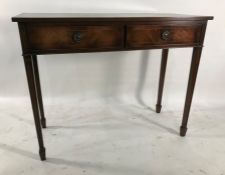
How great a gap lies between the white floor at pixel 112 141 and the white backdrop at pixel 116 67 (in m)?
0.12

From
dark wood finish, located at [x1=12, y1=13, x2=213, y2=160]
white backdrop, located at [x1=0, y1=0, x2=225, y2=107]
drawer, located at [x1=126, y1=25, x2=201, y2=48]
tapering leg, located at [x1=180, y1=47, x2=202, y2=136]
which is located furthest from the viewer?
white backdrop, located at [x1=0, y1=0, x2=225, y2=107]

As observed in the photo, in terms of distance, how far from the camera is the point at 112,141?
1.33 m

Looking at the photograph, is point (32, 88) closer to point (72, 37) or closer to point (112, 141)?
point (72, 37)

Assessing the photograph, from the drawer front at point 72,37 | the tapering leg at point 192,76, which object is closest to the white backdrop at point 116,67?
the tapering leg at point 192,76

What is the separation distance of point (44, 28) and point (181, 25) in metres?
0.64

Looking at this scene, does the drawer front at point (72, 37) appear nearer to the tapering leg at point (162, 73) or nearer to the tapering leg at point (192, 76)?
the tapering leg at point (192, 76)

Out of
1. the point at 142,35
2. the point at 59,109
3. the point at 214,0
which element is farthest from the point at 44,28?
the point at 214,0

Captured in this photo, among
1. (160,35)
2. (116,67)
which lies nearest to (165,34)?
(160,35)

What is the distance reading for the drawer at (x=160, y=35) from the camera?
1031 millimetres

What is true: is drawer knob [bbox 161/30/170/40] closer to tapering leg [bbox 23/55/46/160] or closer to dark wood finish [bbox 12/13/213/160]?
dark wood finish [bbox 12/13/213/160]

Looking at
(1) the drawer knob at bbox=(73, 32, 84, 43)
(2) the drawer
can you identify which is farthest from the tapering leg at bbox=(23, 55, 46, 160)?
(2) the drawer

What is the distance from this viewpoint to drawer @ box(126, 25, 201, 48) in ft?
3.38

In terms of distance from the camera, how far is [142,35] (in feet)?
3.42

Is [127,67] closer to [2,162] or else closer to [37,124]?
[37,124]
